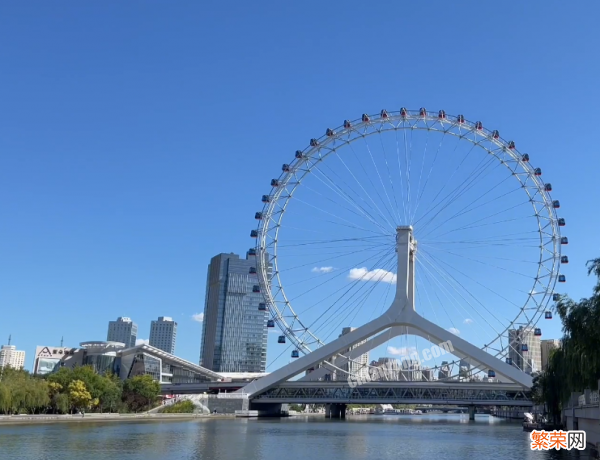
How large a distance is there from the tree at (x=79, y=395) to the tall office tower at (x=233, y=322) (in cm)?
11047

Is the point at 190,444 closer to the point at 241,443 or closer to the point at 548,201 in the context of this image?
the point at 241,443

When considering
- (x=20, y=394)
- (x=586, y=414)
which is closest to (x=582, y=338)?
(x=586, y=414)

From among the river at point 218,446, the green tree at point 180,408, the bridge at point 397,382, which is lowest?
the river at point 218,446

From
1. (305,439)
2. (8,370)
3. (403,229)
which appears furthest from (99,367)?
(305,439)

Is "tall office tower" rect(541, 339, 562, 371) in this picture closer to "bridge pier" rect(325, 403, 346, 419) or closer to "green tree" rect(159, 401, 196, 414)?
"bridge pier" rect(325, 403, 346, 419)

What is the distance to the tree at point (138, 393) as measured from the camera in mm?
77562

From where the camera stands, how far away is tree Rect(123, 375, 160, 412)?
7756 cm

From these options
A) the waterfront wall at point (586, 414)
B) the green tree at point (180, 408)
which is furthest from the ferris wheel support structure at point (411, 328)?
the waterfront wall at point (586, 414)

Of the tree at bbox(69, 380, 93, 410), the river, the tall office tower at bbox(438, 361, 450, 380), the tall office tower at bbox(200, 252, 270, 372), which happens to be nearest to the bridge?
the tall office tower at bbox(438, 361, 450, 380)

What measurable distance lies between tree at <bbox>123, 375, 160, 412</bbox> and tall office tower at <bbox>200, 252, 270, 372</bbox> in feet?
309

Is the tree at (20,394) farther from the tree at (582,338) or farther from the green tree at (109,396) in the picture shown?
the tree at (582,338)

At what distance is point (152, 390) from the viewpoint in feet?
259

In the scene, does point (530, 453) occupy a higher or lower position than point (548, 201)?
lower

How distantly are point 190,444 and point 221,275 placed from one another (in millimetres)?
142242
